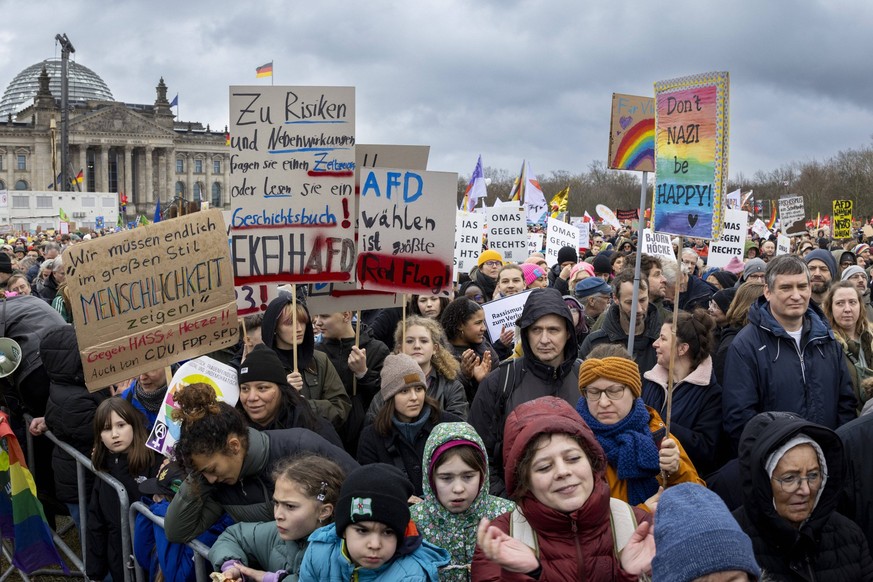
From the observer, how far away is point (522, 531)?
9.29 ft

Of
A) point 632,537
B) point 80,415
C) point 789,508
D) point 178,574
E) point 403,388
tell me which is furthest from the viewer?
point 80,415

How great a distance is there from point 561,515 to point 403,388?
5.34 feet

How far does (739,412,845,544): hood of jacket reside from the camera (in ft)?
9.65

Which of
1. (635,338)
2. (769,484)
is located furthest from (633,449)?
(635,338)

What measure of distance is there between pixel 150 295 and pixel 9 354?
1681 mm

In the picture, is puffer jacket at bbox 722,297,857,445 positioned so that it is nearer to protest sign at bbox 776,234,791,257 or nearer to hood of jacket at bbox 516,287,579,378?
hood of jacket at bbox 516,287,579,378

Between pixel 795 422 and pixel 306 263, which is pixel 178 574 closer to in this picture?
pixel 306 263

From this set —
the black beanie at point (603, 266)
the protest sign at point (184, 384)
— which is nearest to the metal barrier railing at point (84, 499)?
the protest sign at point (184, 384)

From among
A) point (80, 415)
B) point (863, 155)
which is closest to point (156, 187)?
point (863, 155)

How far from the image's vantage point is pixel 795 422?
2982 mm

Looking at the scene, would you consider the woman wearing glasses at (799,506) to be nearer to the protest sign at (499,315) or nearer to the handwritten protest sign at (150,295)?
the handwritten protest sign at (150,295)

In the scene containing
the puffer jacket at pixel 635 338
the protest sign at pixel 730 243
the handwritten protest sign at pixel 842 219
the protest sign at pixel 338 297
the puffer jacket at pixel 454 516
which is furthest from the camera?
the handwritten protest sign at pixel 842 219

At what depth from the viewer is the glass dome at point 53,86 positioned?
112 m

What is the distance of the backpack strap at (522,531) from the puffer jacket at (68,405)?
321 centimetres
